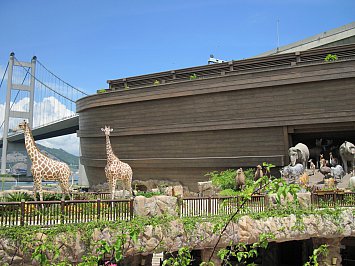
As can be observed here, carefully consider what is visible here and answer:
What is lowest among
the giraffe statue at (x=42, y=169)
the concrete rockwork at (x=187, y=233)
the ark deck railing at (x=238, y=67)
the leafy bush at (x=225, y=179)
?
the concrete rockwork at (x=187, y=233)

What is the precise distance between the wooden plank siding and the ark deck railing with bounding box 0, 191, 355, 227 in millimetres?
8959

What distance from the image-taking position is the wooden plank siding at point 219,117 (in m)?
21.8

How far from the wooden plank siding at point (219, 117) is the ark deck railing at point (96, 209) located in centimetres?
896

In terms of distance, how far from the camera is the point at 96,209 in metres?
11.9

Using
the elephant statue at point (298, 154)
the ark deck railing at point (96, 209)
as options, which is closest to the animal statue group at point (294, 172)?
the elephant statue at point (298, 154)

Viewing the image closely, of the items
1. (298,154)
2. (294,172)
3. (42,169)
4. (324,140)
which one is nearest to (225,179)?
(294,172)

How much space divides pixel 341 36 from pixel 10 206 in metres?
31.9

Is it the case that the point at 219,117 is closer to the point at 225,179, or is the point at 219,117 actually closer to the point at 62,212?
the point at 225,179

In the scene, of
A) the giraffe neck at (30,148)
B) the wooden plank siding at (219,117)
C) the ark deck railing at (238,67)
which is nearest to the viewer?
the giraffe neck at (30,148)

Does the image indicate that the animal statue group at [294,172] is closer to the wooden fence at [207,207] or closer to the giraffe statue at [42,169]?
the wooden fence at [207,207]

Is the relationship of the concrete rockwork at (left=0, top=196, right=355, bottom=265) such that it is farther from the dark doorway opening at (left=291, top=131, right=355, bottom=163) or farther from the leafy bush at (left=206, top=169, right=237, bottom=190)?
the dark doorway opening at (left=291, top=131, right=355, bottom=163)

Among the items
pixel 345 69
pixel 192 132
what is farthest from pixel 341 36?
pixel 192 132

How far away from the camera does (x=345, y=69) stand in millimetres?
21016

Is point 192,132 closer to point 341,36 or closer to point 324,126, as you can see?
point 324,126
